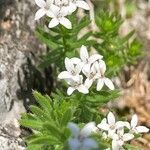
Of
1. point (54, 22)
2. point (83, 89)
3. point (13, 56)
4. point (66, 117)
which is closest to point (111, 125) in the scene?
point (83, 89)

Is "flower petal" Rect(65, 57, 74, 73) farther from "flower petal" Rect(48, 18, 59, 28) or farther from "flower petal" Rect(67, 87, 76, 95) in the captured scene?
"flower petal" Rect(48, 18, 59, 28)

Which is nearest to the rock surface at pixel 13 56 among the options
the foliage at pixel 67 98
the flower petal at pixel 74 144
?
the foliage at pixel 67 98

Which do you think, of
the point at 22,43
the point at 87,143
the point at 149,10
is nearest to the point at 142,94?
the point at 149,10

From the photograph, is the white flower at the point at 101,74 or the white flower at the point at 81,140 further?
the white flower at the point at 101,74

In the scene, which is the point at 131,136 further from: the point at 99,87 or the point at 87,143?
the point at 87,143

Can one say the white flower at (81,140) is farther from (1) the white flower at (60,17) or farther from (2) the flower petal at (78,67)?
(1) the white flower at (60,17)

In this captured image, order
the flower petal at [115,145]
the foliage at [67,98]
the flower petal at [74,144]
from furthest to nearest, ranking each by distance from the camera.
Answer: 1. the flower petal at [115,145]
2. the foliage at [67,98]
3. the flower petal at [74,144]

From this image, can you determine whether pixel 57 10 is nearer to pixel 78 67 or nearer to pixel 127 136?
pixel 78 67

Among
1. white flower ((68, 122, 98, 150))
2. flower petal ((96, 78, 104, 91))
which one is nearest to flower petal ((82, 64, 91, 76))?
flower petal ((96, 78, 104, 91))
